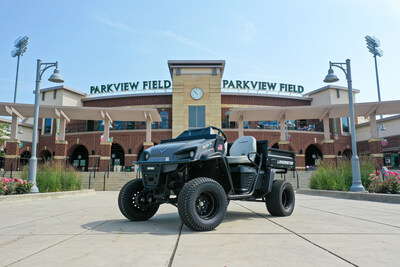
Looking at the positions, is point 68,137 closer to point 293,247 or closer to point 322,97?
point 322,97

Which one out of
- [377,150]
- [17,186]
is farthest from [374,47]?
[17,186]

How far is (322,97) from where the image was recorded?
126 ft

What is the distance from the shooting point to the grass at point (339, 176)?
12867mm

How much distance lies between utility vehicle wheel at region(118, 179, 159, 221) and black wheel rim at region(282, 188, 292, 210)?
282cm

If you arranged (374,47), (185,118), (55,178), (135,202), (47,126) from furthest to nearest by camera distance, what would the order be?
(374,47)
(47,126)
(185,118)
(55,178)
(135,202)

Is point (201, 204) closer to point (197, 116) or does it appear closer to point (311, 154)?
point (197, 116)

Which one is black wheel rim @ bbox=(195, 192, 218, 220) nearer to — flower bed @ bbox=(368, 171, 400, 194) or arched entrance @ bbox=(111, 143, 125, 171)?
flower bed @ bbox=(368, 171, 400, 194)

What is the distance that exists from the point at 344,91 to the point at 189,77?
21.9 meters

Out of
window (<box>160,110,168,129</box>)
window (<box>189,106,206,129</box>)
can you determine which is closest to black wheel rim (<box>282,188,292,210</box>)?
window (<box>189,106,206,129</box>)

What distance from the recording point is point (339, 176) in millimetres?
13148

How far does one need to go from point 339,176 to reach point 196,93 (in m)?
21.8

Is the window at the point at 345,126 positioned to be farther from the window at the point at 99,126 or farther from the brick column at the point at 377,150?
the window at the point at 99,126

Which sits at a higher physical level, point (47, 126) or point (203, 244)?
point (47, 126)

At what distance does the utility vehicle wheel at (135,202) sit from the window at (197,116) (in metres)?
26.7
